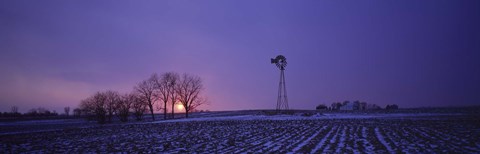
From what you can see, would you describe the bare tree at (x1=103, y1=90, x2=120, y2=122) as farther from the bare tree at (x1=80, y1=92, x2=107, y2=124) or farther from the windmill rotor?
the windmill rotor

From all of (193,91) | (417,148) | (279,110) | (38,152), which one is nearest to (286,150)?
(417,148)

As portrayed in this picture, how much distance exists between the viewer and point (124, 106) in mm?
68688

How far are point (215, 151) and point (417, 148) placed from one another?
9173mm

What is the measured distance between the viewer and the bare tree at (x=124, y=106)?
224 feet

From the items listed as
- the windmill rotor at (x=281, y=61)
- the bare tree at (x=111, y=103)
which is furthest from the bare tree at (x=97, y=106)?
the windmill rotor at (x=281, y=61)

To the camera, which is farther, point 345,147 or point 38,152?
point 38,152

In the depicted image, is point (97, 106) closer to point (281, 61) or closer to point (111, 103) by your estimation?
point (111, 103)

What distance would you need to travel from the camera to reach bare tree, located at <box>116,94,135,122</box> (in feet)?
→ 224

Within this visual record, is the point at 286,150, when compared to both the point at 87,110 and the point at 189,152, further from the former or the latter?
the point at 87,110

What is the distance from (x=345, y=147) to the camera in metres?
14.0

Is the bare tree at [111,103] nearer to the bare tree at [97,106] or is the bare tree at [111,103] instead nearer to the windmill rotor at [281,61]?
the bare tree at [97,106]

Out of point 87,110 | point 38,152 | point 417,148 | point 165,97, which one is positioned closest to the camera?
point 417,148

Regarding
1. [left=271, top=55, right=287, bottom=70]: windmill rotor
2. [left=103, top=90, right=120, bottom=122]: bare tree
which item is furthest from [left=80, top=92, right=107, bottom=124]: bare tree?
[left=271, top=55, right=287, bottom=70]: windmill rotor

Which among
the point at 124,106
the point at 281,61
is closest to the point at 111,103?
the point at 124,106
